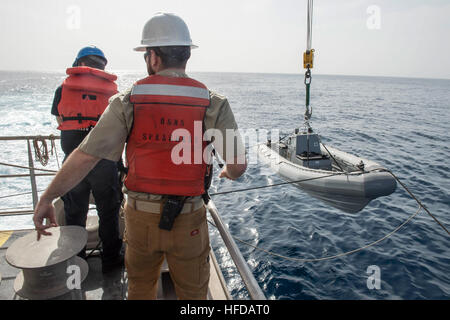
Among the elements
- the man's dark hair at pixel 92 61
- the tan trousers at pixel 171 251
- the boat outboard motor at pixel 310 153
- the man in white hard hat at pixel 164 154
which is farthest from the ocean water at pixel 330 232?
the man in white hard hat at pixel 164 154

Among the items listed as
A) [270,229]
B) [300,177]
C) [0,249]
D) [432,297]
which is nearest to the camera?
[0,249]

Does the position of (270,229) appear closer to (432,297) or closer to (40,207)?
(432,297)

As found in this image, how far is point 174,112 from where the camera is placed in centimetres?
160

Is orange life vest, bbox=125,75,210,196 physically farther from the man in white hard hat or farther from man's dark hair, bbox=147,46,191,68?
man's dark hair, bbox=147,46,191,68

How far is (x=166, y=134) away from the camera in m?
1.61

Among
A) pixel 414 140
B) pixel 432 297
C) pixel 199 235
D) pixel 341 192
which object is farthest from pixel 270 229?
pixel 414 140

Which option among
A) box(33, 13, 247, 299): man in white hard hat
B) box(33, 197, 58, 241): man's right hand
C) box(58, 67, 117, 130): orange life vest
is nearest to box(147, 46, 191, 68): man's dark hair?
box(33, 13, 247, 299): man in white hard hat

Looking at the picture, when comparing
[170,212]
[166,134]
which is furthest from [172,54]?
[170,212]

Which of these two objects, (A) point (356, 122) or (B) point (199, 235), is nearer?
(B) point (199, 235)

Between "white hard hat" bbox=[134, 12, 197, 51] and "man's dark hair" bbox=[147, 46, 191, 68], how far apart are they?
0.03 metres

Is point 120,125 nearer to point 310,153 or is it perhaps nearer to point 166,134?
point 166,134

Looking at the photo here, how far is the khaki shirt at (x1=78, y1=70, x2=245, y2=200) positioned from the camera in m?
1.55
